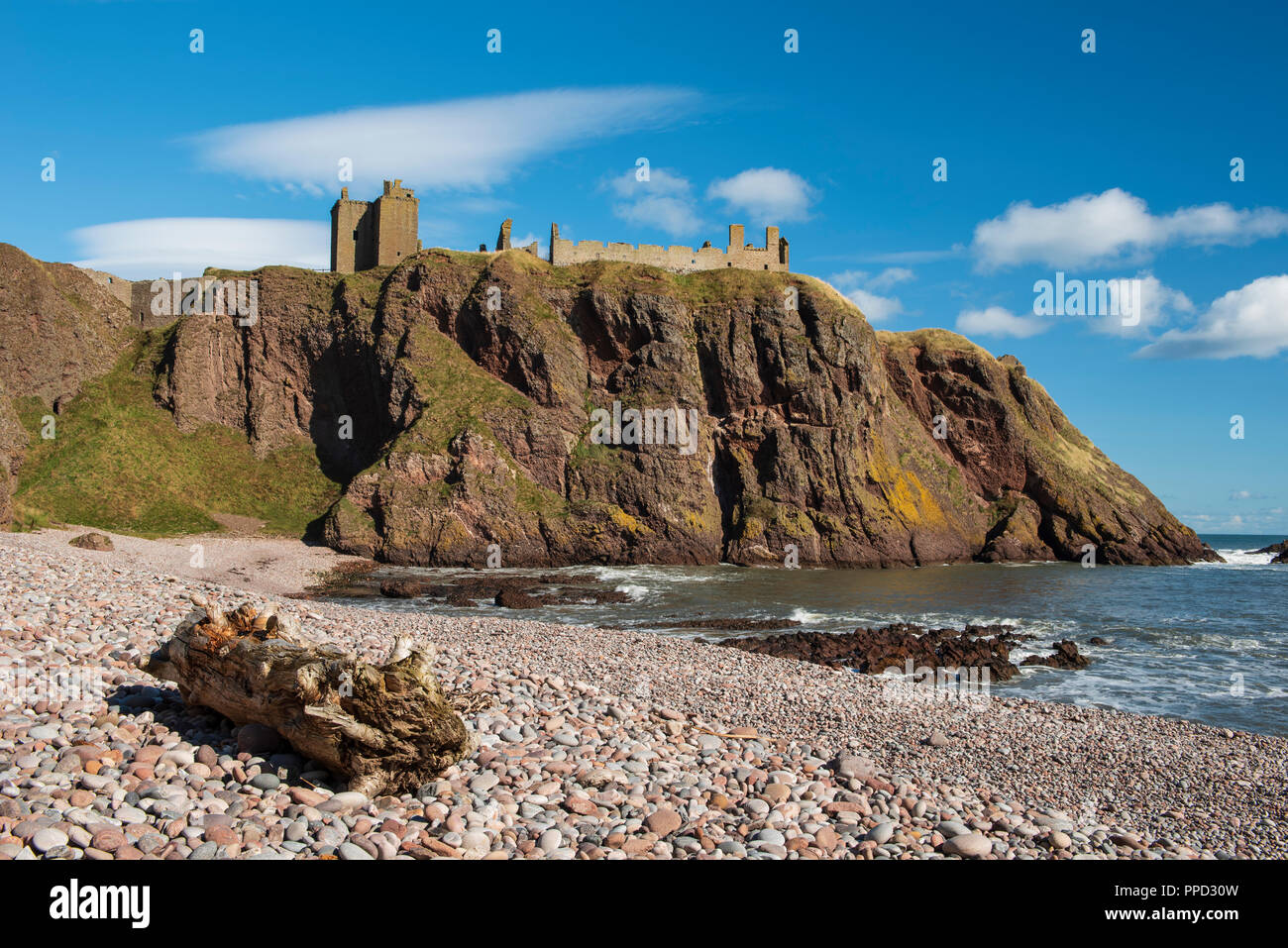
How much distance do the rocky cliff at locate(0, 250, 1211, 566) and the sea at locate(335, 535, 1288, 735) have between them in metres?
4.37

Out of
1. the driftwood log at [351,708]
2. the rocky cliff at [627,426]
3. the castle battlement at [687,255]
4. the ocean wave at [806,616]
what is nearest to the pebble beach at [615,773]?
the driftwood log at [351,708]

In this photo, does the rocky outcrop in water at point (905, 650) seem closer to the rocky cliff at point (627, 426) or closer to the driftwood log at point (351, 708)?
the driftwood log at point (351, 708)

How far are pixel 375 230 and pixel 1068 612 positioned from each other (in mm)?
56798

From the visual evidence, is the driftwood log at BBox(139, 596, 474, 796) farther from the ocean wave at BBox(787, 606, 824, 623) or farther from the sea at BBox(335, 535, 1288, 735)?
the ocean wave at BBox(787, 606, 824, 623)

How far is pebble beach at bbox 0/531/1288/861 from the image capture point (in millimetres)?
7094

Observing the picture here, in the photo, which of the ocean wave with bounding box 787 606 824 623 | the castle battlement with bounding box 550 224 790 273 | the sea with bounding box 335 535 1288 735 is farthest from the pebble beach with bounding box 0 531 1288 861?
the castle battlement with bounding box 550 224 790 273

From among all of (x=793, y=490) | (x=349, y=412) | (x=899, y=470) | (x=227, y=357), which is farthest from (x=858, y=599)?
(x=227, y=357)

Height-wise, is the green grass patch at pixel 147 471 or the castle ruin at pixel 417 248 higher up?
the castle ruin at pixel 417 248

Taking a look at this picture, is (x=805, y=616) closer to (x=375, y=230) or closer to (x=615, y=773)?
(x=615, y=773)

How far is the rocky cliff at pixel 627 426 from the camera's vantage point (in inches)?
2000

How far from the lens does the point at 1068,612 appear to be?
32531 mm

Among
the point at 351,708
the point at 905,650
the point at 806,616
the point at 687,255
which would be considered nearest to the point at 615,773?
the point at 351,708

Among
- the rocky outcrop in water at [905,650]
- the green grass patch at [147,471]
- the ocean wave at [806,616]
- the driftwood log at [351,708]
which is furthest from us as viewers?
the green grass patch at [147,471]

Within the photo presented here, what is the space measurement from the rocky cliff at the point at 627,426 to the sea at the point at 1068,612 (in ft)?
14.3
